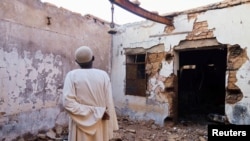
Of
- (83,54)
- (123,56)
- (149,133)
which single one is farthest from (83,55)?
(123,56)

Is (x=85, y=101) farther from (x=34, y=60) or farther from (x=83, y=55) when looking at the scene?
(x=34, y=60)

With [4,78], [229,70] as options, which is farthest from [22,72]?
[229,70]

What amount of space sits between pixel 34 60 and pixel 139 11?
8.62 feet

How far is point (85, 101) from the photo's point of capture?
2230mm

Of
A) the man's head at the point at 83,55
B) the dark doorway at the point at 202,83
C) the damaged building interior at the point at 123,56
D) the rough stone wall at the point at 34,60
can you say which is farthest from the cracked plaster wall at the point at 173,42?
the man's head at the point at 83,55

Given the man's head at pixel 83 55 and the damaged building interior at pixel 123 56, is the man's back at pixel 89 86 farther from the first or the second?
the damaged building interior at pixel 123 56

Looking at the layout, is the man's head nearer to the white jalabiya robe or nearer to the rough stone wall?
the white jalabiya robe

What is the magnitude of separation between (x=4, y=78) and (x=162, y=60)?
391cm

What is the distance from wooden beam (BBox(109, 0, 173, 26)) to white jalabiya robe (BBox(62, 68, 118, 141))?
2.54 meters

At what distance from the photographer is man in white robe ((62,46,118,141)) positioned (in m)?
2.18

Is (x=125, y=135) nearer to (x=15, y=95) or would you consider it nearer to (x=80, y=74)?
(x=15, y=95)

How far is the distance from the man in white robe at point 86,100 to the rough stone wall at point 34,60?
2.80 meters

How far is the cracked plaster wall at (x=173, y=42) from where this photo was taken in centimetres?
486

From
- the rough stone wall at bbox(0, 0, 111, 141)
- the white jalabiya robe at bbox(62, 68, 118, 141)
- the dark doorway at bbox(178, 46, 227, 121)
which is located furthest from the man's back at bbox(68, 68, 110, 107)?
the dark doorway at bbox(178, 46, 227, 121)
